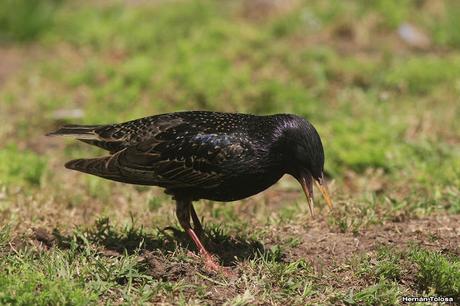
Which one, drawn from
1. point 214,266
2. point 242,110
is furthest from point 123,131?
point 242,110

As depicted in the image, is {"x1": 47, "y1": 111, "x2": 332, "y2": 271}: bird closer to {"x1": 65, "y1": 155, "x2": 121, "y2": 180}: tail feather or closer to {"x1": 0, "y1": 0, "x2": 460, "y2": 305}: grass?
{"x1": 65, "y1": 155, "x2": 121, "y2": 180}: tail feather

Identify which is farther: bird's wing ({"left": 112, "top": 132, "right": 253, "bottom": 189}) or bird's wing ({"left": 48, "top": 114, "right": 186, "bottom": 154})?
bird's wing ({"left": 48, "top": 114, "right": 186, "bottom": 154})

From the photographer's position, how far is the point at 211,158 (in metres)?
5.55

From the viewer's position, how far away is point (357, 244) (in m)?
5.96

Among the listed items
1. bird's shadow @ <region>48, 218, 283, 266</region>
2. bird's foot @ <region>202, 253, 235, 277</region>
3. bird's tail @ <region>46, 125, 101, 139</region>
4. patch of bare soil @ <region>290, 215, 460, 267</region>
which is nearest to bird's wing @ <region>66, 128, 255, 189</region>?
bird's tail @ <region>46, 125, 101, 139</region>

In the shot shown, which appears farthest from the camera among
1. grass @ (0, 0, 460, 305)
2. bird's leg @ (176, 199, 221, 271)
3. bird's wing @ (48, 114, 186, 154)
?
bird's wing @ (48, 114, 186, 154)

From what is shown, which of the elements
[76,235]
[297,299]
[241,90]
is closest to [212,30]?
[241,90]

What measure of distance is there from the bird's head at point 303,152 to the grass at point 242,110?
60 cm

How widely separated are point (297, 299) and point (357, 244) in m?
1.18

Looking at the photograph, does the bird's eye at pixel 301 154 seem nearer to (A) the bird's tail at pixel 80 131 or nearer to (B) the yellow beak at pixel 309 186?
(B) the yellow beak at pixel 309 186

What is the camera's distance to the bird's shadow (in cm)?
561

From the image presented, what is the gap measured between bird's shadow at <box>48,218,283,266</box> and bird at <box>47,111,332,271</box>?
0.47 feet

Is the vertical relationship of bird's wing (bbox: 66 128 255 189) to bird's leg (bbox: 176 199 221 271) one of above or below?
→ above

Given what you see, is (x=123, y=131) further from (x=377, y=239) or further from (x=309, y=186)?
(x=377, y=239)
